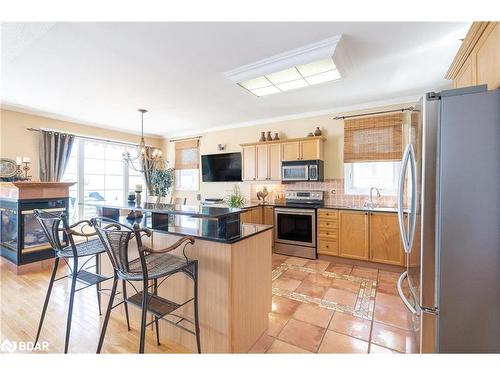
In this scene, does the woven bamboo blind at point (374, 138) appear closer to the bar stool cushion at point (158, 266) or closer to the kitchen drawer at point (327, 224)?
the kitchen drawer at point (327, 224)

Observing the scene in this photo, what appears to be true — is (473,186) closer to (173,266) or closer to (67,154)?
(173,266)

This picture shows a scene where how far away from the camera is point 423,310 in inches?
49.9

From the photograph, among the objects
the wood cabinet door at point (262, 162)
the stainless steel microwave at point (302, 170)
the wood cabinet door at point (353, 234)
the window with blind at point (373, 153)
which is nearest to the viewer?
the wood cabinet door at point (353, 234)

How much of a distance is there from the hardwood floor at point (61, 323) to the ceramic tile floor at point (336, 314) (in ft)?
3.01

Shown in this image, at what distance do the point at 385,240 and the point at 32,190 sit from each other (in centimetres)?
540

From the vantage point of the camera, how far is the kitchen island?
5.50 ft

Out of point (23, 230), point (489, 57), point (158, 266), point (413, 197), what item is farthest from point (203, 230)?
point (23, 230)

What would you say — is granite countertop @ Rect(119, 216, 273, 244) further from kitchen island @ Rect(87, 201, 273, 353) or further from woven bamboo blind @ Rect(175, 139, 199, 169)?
woven bamboo blind @ Rect(175, 139, 199, 169)

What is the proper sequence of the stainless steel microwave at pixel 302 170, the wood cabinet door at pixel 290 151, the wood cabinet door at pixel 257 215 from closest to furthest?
1. the stainless steel microwave at pixel 302 170
2. the wood cabinet door at pixel 290 151
3. the wood cabinet door at pixel 257 215

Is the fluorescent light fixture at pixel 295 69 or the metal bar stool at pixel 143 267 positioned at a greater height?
the fluorescent light fixture at pixel 295 69

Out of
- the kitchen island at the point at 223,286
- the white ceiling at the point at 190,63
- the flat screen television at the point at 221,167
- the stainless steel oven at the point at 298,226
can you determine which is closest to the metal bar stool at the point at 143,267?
the kitchen island at the point at 223,286

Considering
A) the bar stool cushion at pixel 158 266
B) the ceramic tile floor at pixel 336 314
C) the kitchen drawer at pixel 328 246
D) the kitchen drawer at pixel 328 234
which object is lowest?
the ceramic tile floor at pixel 336 314

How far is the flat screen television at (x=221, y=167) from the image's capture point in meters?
5.33

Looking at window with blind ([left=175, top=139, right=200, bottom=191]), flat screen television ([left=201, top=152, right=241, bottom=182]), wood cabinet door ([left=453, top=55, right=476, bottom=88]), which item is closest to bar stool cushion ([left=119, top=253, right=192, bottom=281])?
wood cabinet door ([left=453, top=55, right=476, bottom=88])
